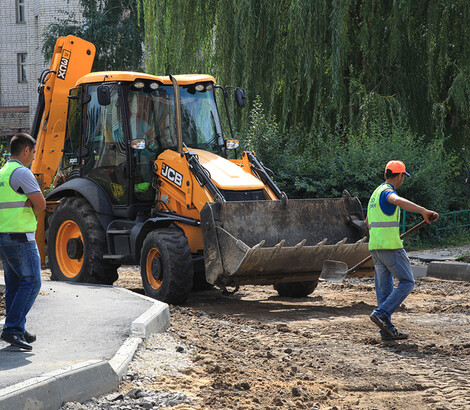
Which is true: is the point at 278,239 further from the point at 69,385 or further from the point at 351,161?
the point at 351,161

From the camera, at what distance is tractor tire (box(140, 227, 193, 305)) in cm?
966

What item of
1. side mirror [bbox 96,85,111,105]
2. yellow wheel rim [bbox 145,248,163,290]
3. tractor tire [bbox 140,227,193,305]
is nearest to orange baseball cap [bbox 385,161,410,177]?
tractor tire [bbox 140,227,193,305]

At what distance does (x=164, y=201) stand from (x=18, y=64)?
3365cm

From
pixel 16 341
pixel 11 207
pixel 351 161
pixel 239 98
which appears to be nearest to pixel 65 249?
pixel 239 98

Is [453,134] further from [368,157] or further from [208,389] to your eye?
[208,389]

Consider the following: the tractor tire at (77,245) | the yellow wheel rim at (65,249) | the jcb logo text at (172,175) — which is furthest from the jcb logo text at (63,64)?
the jcb logo text at (172,175)

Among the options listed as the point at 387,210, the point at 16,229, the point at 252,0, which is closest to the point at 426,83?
the point at 252,0

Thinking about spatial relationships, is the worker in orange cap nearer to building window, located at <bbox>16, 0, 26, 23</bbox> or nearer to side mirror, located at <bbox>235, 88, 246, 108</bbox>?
side mirror, located at <bbox>235, 88, 246, 108</bbox>

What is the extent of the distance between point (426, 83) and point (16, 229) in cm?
1281

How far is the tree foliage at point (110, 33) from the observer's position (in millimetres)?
31922

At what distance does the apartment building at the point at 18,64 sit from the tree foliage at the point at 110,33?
26.4 feet

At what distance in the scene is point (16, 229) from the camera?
6434mm

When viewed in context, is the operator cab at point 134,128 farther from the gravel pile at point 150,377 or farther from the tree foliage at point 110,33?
the tree foliage at point 110,33

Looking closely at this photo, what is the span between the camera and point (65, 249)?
11.7 metres
